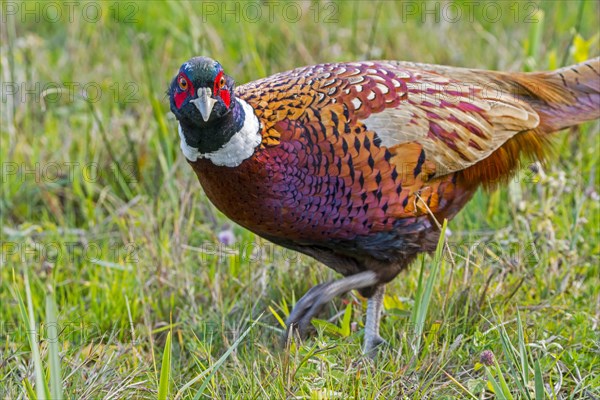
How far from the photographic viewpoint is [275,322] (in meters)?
3.71

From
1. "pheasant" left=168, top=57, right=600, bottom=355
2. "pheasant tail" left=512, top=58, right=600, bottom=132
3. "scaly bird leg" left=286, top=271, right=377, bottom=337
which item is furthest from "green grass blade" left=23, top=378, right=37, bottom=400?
"pheasant tail" left=512, top=58, right=600, bottom=132

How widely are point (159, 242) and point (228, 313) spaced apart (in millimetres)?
560

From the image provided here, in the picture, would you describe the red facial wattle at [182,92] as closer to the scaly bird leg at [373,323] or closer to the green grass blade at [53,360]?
the green grass blade at [53,360]

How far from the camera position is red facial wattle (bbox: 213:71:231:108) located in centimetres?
300

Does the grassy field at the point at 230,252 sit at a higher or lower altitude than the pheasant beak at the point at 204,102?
lower

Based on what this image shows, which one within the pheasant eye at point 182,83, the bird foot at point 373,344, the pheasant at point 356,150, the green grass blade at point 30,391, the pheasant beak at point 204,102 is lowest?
the bird foot at point 373,344

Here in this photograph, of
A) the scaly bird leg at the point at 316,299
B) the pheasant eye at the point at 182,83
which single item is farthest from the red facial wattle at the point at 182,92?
the scaly bird leg at the point at 316,299

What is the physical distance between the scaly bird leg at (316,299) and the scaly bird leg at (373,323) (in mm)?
A: 105

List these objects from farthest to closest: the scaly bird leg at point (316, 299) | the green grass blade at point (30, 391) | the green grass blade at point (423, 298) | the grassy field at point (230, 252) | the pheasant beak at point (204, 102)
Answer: the scaly bird leg at point (316, 299) → the grassy field at point (230, 252) → the pheasant beak at point (204, 102) → the green grass blade at point (423, 298) → the green grass blade at point (30, 391)

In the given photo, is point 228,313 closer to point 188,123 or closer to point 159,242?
point 159,242

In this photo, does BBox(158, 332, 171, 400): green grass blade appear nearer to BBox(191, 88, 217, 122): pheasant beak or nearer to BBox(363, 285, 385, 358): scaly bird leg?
BBox(191, 88, 217, 122): pheasant beak

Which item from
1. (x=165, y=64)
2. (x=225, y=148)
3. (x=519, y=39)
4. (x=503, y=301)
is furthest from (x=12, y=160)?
(x=519, y=39)

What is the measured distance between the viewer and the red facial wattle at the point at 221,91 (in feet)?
9.85

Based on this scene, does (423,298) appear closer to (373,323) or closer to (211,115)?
(373,323)
